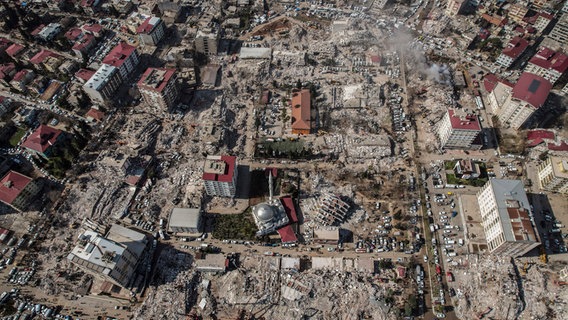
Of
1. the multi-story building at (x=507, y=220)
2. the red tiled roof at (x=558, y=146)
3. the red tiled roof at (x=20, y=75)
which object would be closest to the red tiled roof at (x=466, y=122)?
the multi-story building at (x=507, y=220)

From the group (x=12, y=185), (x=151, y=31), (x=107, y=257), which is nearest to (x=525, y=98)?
(x=107, y=257)

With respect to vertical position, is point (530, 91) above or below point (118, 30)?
below

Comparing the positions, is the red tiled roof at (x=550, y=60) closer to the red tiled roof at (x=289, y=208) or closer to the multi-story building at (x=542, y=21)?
the multi-story building at (x=542, y=21)

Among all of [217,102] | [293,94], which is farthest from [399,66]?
[217,102]

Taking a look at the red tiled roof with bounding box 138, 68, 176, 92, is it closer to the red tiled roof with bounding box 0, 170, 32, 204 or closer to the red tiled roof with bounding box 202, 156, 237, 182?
the red tiled roof with bounding box 202, 156, 237, 182

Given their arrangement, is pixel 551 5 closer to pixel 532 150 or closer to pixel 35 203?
pixel 532 150

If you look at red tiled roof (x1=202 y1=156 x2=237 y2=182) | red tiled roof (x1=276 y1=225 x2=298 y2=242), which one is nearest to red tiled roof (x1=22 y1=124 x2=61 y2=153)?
red tiled roof (x1=202 y1=156 x2=237 y2=182)
